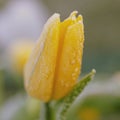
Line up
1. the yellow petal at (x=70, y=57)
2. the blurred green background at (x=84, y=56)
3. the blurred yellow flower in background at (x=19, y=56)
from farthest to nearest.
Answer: the blurred yellow flower in background at (x=19, y=56), the blurred green background at (x=84, y=56), the yellow petal at (x=70, y=57)

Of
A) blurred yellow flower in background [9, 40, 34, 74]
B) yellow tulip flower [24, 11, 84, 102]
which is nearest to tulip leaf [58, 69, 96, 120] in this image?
yellow tulip flower [24, 11, 84, 102]

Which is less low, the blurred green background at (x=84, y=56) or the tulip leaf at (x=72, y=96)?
the blurred green background at (x=84, y=56)

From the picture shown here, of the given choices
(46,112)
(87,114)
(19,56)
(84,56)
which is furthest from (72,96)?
(84,56)

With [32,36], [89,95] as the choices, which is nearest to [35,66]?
[89,95]

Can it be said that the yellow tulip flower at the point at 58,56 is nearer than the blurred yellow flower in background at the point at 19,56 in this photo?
Yes

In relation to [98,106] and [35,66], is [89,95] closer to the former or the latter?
[98,106]

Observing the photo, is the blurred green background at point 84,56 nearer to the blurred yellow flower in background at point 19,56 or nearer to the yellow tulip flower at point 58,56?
the blurred yellow flower in background at point 19,56

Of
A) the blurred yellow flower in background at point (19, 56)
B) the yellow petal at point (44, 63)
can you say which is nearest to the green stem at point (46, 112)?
the yellow petal at point (44, 63)
